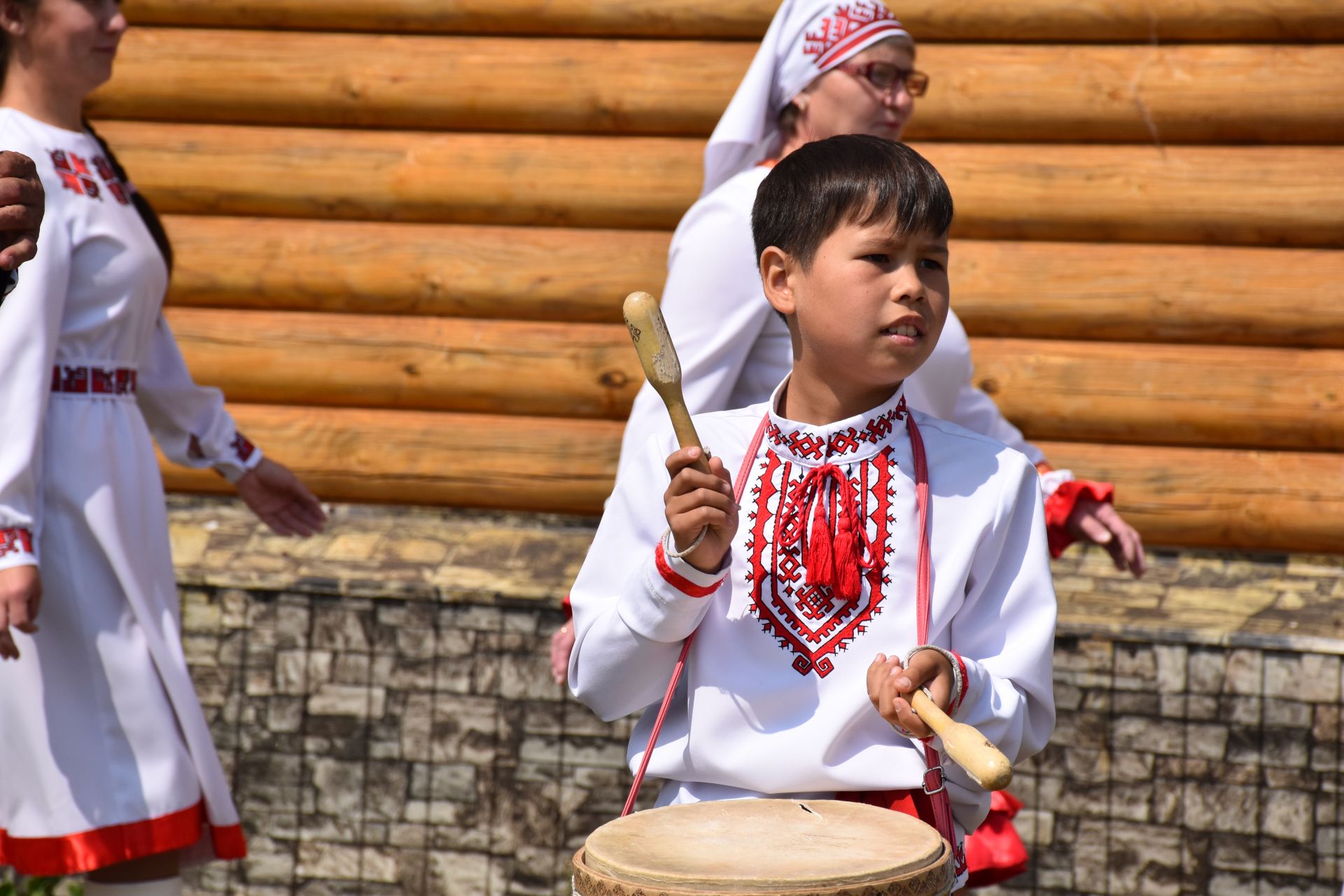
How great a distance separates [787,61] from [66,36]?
56.0 inches

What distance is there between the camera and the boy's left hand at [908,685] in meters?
1.75

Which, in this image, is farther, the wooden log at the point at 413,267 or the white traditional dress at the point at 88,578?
the wooden log at the point at 413,267

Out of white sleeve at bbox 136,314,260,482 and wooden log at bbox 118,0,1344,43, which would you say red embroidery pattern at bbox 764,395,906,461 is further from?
wooden log at bbox 118,0,1344,43

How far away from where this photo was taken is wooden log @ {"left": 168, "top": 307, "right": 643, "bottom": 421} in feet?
15.5

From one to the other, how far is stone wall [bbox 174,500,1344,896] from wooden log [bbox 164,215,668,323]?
0.74 metres

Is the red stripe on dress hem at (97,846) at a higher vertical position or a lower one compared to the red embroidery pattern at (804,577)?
lower

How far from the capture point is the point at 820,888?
1547 millimetres

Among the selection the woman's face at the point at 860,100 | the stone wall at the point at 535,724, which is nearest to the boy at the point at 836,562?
the woman's face at the point at 860,100

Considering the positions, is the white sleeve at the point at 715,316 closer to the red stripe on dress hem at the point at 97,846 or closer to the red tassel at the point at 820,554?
the red tassel at the point at 820,554

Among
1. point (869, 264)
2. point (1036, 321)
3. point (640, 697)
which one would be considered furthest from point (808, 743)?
point (1036, 321)

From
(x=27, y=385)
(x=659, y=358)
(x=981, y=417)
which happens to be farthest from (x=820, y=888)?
(x=27, y=385)

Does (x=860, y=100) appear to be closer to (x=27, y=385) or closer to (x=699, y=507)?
(x=699, y=507)

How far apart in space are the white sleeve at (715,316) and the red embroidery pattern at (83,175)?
123cm

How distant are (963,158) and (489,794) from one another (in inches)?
89.4
